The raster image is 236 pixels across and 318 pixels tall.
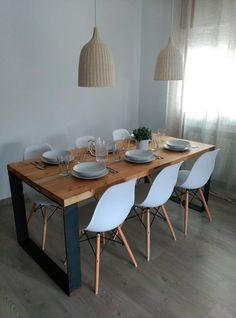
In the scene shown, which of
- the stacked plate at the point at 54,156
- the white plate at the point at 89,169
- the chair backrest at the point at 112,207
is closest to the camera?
the chair backrest at the point at 112,207

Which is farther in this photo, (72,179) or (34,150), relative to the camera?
(34,150)

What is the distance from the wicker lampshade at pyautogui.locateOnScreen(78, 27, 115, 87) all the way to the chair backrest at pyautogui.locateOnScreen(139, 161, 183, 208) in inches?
31.8

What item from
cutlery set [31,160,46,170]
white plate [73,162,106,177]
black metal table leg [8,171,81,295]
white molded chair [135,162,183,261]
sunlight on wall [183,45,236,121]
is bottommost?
black metal table leg [8,171,81,295]

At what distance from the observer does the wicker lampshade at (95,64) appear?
1789 mm

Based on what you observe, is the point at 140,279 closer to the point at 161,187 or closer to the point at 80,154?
the point at 161,187

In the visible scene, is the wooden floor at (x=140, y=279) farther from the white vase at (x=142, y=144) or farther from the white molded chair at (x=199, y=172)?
the white vase at (x=142, y=144)

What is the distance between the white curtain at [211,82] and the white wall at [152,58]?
346mm

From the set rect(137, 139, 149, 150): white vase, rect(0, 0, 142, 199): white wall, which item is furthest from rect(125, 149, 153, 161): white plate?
rect(0, 0, 142, 199): white wall

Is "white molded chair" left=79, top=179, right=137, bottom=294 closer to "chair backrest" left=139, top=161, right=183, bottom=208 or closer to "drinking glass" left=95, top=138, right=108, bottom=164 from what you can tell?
"chair backrest" left=139, top=161, right=183, bottom=208

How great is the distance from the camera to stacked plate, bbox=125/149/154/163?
2.24 m

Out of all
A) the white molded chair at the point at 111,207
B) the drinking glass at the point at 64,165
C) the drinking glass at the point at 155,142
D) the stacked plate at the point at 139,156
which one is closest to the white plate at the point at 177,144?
the drinking glass at the point at 155,142

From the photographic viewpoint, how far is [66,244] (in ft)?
5.80

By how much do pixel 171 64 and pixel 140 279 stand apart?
5.85 ft

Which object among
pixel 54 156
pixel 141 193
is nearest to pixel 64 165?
pixel 54 156
